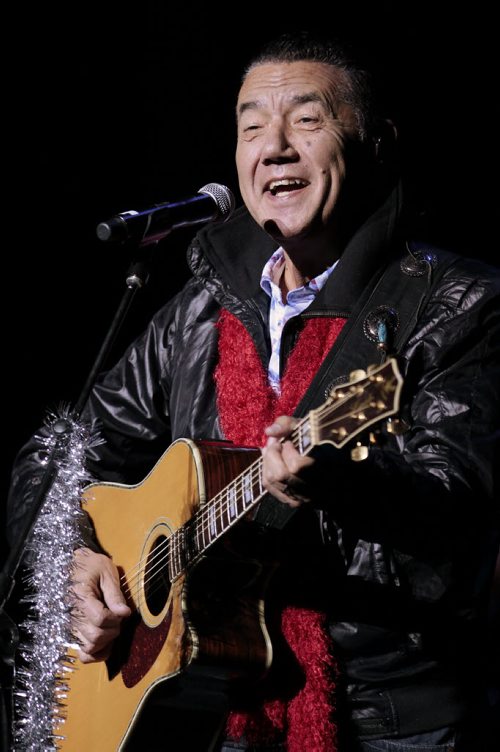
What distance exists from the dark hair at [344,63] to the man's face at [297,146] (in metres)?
0.02

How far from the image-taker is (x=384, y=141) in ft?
8.91

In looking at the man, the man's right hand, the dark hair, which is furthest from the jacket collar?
the man's right hand

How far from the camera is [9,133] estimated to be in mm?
3768

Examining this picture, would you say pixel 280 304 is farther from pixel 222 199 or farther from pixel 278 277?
pixel 222 199

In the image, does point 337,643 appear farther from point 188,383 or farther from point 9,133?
point 9,133

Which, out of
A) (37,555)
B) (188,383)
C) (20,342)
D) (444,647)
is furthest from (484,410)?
(20,342)

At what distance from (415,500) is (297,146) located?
1.20 metres

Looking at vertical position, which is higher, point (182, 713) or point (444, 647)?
point (444, 647)

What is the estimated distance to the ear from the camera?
269 centimetres

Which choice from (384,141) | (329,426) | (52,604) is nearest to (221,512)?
(329,426)

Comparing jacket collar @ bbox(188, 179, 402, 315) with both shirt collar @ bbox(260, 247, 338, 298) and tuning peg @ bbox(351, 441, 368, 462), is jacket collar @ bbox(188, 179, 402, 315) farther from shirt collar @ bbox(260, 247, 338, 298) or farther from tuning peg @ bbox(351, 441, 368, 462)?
tuning peg @ bbox(351, 441, 368, 462)

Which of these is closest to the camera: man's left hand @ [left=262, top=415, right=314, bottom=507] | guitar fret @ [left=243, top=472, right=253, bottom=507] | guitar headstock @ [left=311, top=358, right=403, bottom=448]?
guitar headstock @ [left=311, top=358, right=403, bottom=448]

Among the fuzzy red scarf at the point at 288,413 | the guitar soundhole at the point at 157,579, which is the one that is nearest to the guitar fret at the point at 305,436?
the fuzzy red scarf at the point at 288,413

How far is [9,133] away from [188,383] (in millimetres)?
1660
